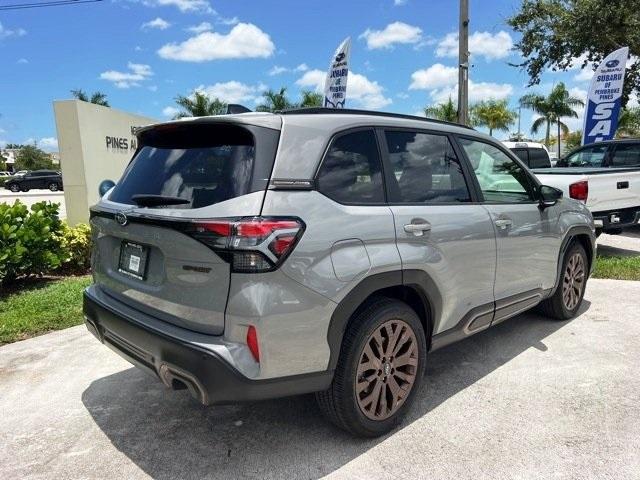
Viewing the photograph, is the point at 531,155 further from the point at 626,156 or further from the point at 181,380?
the point at 181,380

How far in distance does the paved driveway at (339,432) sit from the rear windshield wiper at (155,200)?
1.38 m

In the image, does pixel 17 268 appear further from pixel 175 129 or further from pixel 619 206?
pixel 619 206

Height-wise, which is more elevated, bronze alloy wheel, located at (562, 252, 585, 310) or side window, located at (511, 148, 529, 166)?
side window, located at (511, 148, 529, 166)

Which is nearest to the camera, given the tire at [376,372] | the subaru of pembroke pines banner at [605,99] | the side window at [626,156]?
the tire at [376,372]

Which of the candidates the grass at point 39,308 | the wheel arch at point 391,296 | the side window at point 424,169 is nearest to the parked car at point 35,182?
the grass at point 39,308

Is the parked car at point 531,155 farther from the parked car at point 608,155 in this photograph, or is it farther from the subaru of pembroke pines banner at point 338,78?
the subaru of pembroke pines banner at point 338,78

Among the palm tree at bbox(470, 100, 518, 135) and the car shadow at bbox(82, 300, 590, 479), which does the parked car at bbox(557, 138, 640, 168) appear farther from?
the palm tree at bbox(470, 100, 518, 135)

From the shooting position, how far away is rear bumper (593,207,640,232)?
7379mm

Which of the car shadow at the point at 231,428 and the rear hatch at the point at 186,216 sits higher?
the rear hatch at the point at 186,216

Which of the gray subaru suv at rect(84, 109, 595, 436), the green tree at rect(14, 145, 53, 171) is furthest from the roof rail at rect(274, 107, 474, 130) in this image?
the green tree at rect(14, 145, 53, 171)

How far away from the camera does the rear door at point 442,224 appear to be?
9.61 ft

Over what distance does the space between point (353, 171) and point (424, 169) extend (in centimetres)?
68

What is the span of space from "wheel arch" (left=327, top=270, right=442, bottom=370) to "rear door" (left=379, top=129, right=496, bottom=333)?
53mm

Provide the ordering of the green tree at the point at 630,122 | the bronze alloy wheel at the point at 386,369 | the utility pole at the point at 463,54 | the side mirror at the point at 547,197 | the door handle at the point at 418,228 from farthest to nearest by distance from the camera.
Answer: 1. the green tree at the point at 630,122
2. the utility pole at the point at 463,54
3. the side mirror at the point at 547,197
4. the door handle at the point at 418,228
5. the bronze alloy wheel at the point at 386,369
